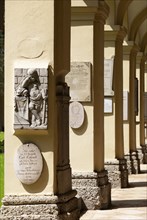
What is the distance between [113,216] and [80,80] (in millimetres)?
2622

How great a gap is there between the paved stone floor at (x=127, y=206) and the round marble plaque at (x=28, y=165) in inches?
117

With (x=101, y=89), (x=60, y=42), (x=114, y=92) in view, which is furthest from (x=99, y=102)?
(x=60, y=42)

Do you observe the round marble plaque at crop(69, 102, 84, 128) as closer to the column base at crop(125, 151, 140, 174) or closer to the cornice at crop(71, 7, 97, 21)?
the cornice at crop(71, 7, 97, 21)

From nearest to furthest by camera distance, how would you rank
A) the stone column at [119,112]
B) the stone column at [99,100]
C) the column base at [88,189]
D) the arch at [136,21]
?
the column base at [88,189] < the stone column at [99,100] < the stone column at [119,112] < the arch at [136,21]

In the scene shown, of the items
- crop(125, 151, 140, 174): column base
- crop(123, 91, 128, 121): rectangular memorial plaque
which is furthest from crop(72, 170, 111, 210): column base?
crop(125, 151, 140, 174): column base

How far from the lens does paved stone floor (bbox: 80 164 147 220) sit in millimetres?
11969

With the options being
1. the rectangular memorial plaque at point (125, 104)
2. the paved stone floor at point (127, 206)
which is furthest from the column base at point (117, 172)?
the rectangular memorial plaque at point (125, 104)

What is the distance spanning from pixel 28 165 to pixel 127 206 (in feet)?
16.1

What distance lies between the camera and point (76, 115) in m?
13.2

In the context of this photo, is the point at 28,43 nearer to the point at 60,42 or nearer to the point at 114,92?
the point at 60,42

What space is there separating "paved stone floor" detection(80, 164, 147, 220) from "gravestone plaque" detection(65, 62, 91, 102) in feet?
6.84

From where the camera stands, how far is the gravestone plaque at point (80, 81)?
42.9 feet

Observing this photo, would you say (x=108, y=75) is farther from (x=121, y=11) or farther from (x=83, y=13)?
(x=83, y=13)

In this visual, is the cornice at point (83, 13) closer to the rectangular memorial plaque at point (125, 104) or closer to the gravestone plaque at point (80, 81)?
the gravestone plaque at point (80, 81)
